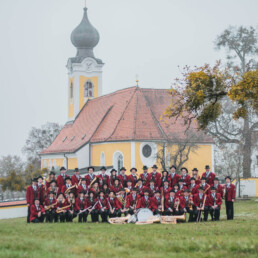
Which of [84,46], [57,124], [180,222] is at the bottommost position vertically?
[180,222]

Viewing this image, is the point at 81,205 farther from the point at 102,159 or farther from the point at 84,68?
the point at 84,68

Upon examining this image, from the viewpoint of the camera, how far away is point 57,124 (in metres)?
75.1

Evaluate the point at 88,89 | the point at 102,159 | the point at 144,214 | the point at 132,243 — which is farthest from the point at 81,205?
the point at 88,89

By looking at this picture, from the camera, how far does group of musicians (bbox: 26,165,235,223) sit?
56.9 feet

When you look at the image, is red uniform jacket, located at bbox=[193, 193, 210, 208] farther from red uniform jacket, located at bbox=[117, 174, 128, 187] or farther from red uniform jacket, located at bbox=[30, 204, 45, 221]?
red uniform jacket, located at bbox=[30, 204, 45, 221]

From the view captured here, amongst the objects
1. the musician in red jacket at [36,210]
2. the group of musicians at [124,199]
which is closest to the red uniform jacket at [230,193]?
the group of musicians at [124,199]

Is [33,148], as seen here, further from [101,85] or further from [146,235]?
[146,235]

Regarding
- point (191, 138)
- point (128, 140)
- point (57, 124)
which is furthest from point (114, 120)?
point (57, 124)

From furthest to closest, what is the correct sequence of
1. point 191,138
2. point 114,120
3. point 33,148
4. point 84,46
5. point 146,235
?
point 33,148 < point 84,46 < point 114,120 < point 191,138 < point 146,235

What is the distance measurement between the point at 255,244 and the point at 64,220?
8.90 m

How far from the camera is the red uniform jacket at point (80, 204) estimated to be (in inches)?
695

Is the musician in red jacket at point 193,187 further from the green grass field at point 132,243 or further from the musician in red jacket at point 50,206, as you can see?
the musician in red jacket at point 50,206

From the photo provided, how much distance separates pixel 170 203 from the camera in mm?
17406

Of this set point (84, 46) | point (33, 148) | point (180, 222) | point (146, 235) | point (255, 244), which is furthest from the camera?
point (33, 148)
